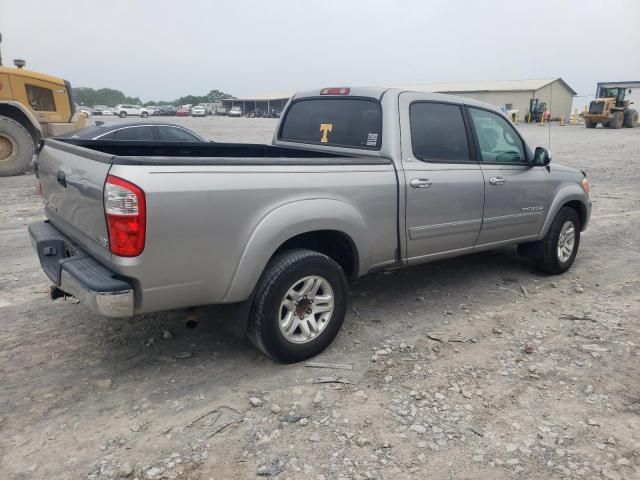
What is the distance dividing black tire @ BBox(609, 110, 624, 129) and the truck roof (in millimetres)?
35797

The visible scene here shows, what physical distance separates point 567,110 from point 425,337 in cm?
7079

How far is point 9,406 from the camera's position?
301 cm

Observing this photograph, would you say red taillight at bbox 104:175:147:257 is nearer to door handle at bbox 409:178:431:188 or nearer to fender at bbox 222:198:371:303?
fender at bbox 222:198:371:303

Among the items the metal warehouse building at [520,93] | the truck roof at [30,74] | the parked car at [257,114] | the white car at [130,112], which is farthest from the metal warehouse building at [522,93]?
the truck roof at [30,74]

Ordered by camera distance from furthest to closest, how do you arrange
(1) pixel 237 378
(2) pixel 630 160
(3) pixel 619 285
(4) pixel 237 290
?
(2) pixel 630 160
(3) pixel 619 285
(1) pixel 237 378
(4) pixel 237 290

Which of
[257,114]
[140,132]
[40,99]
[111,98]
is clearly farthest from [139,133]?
[111,98]

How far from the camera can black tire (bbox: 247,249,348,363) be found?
326cm

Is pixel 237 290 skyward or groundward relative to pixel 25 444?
skyward

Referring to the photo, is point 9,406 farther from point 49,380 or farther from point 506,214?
point 506,214

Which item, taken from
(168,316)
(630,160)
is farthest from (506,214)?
(630,160)

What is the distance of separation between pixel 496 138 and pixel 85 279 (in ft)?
12.5

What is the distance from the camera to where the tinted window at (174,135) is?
935 centimetres

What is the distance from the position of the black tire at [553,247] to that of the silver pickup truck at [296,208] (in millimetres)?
22

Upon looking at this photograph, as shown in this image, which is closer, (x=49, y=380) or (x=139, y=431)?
(x=139, y=431)
